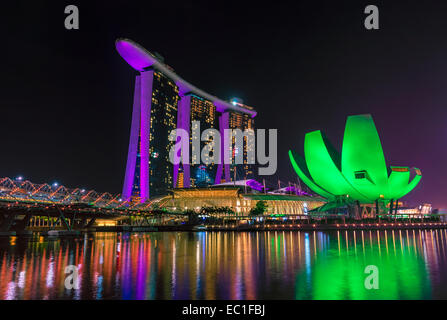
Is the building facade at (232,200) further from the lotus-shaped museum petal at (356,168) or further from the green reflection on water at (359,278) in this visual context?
the green reflection on water at (359,278)

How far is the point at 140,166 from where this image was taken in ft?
288

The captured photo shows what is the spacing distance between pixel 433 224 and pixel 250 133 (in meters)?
105

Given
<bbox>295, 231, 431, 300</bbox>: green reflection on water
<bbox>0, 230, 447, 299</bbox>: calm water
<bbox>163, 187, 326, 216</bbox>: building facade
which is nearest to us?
<bbox>295, 231, 431, 300</bbox>: green reflection on water

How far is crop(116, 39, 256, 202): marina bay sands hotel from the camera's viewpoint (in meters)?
86.6

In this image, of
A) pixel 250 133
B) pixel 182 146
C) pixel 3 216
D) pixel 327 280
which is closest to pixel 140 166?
pixel 182 146

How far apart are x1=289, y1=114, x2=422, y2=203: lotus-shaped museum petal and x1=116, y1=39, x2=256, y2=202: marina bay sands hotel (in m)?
40.2

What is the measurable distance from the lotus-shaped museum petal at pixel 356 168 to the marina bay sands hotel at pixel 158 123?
40.2 meters

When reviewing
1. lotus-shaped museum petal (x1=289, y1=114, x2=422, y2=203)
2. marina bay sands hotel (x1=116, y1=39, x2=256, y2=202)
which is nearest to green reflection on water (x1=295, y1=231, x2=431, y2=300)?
lotus-shaped museum petal (x1=289, y1=114, x2=422, y2=203)

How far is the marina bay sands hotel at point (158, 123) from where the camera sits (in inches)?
3410

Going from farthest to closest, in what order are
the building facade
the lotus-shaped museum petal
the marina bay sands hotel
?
the marina bay sands hotel < the building facade < the lotus-shaped museum petal

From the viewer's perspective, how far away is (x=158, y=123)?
96500mm
